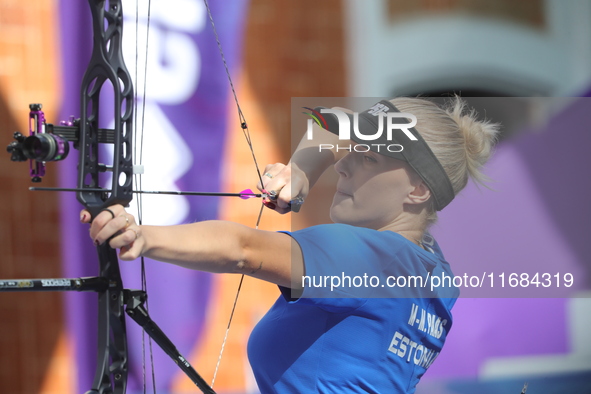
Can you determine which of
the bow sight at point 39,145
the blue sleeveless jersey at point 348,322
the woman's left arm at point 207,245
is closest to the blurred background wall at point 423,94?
the blue sleeveless jersey at point 348,322

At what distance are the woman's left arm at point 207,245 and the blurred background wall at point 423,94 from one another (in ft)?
1.95

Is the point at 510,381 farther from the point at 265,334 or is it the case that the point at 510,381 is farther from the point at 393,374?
the point at 265,334

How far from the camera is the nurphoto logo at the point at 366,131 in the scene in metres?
1.78

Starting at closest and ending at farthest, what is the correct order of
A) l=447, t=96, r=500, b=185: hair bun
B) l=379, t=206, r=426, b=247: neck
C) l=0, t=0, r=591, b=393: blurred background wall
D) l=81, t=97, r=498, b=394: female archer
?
l=81, t=97, r=498, b=394: female archer → l=379, t=206, r=426, b=247: neck → l=447, t=96, r=500, b=185: hair bun → l=0, t=0, r=591, b=393: blurred background wall

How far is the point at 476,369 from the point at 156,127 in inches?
65.0

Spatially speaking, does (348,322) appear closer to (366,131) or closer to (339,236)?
(339,236)

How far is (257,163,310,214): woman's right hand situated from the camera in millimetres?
1771

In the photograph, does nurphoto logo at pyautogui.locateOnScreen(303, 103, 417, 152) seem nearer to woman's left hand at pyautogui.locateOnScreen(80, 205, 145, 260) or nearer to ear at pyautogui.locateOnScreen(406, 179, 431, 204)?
ear at pyautogui.locateOnScreen(406, 179, 431, 204)

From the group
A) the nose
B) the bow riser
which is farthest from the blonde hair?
the bow riser

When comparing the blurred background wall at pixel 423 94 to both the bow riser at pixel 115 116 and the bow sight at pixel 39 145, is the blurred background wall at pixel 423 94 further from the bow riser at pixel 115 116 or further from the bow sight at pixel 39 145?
the bow sight at pixel 39 145

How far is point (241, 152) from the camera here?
2.77 metres

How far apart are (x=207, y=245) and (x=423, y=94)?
1170mm

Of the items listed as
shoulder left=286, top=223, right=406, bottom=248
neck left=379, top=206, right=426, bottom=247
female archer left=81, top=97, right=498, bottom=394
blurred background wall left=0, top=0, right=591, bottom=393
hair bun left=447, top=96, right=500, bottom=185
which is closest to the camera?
female archer left=81, top=97, right=498, bottom=394

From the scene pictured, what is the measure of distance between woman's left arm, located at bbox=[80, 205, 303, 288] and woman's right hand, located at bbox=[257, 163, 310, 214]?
407 millimetres
